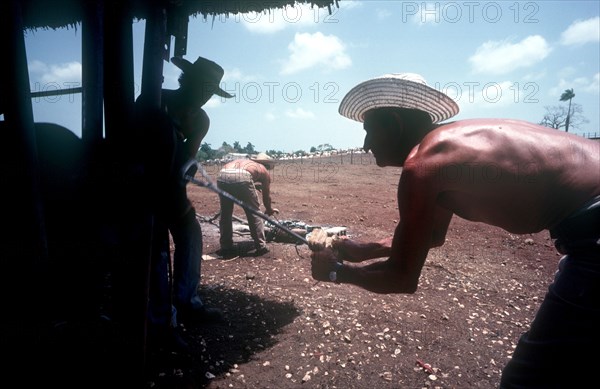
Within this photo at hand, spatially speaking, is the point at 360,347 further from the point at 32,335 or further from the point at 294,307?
the point at 32,335

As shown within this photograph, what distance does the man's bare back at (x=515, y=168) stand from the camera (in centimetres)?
171

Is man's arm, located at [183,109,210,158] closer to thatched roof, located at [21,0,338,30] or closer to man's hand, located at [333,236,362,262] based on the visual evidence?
thatched roof, located at [21,0,338,30]

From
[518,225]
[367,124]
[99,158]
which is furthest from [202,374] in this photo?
[518,225]

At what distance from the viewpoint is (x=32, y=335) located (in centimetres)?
181

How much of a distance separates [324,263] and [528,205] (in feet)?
4.33

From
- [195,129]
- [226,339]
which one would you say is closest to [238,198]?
[195,129]

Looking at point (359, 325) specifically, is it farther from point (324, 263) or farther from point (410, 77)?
point (410, 77)

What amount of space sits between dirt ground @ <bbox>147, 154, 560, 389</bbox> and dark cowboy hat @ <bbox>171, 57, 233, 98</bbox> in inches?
81.8

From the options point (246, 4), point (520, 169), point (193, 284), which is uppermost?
point (246, 4)

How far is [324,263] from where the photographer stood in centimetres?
246

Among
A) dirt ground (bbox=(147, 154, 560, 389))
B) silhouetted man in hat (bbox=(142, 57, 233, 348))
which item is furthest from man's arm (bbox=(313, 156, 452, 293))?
silhouetted man in hat (bbox=(142, 57, 233, 348))

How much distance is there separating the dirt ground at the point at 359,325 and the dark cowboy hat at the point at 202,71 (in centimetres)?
208

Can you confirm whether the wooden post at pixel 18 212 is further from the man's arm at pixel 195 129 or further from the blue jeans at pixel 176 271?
the man's arm at pixel 195 129

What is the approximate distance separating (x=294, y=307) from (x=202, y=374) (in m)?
1.44
